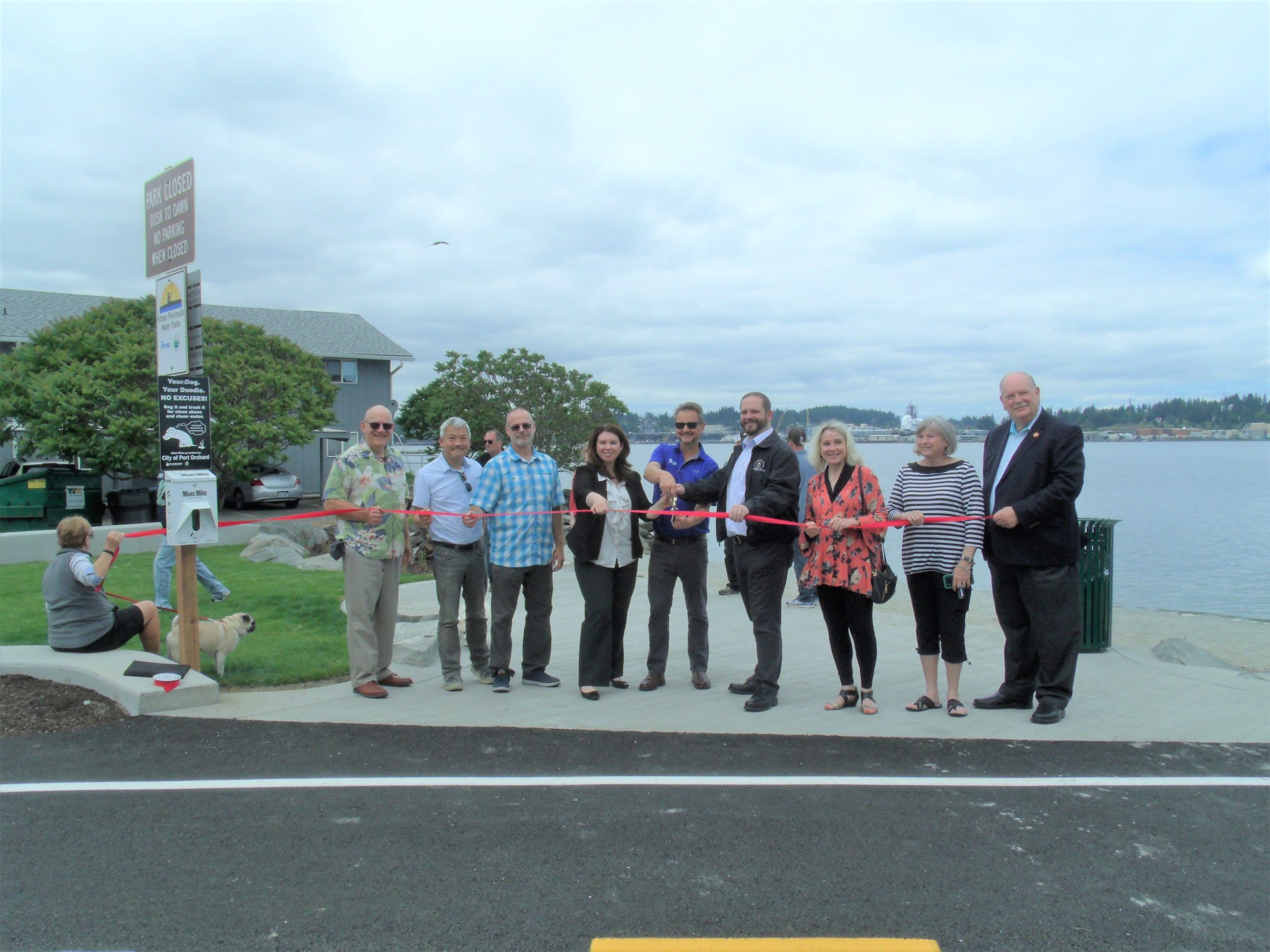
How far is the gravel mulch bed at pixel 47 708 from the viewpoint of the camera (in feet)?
18.1

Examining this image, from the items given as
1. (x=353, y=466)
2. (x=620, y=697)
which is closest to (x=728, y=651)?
(x=620, y=697)

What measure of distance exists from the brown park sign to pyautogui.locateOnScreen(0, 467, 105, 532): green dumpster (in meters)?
15.0

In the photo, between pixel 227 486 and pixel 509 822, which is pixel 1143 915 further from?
pixel 227 486

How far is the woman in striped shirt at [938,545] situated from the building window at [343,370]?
3280 centimetres

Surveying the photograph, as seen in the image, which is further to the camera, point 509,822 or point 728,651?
point 728,651

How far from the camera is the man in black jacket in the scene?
19.5ft

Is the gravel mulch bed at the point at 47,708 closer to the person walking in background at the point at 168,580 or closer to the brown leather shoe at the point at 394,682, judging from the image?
the brown leather shoe at the point at 394,682

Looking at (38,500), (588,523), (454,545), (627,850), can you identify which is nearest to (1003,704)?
(588,523)

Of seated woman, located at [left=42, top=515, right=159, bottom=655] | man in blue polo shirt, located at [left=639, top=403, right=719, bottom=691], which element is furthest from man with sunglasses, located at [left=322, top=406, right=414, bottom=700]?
man in blue polo shirt, located at [left=639, top=403, right=719, bottom=691]

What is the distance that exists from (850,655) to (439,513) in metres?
3.14

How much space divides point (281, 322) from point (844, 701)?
37426 millimetres

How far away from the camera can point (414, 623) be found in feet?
28.4

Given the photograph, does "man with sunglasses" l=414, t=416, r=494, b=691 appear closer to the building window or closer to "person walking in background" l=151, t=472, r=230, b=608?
"person walking in background" l=151, t=472, r=230, b=608

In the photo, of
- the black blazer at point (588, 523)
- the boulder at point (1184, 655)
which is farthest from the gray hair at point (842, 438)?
the boulder at point (1184, 655)
